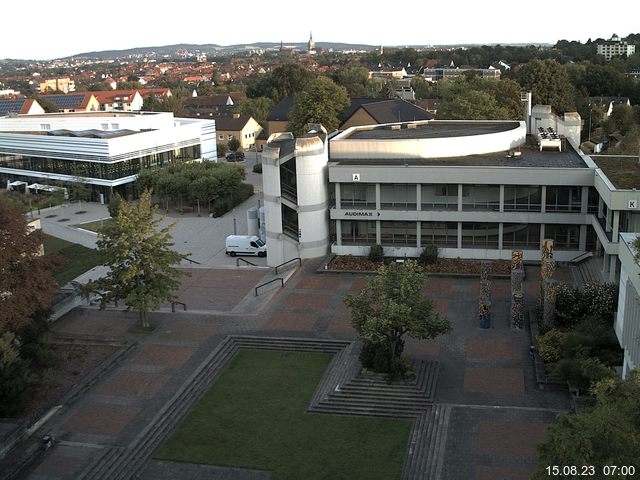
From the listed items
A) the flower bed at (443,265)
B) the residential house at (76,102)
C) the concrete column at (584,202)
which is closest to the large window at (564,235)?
the concrete column at (584,202)

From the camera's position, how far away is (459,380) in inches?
969

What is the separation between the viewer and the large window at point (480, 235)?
123ft

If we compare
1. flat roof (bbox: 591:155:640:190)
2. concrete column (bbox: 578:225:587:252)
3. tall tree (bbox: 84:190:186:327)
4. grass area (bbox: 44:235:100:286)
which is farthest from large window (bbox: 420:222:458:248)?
grass area (bbox: 44:235:100:286)

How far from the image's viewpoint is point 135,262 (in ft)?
94.1

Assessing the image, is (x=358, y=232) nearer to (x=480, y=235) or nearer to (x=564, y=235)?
(x=480, y=235)

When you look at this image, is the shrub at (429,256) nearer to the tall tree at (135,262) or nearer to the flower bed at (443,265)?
the flower bed at (443,265)

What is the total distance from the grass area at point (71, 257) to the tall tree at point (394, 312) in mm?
18065

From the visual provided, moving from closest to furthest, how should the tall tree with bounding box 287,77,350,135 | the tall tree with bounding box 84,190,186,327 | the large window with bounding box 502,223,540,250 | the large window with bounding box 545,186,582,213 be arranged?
the tall tree with bounding box 84,190,186,327 → the large window with bounding box 545,186,582,213 → the large window with bounding box 502,223,540,250 → the tall tree with bounding box 287,77,350,135

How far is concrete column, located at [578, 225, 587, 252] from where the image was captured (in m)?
36.1

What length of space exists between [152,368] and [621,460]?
60.8 ft

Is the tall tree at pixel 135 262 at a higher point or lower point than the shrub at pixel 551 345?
higher

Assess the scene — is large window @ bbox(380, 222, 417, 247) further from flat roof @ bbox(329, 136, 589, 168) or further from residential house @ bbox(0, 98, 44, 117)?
residential house @ bbox(0, 98, 44, 117)

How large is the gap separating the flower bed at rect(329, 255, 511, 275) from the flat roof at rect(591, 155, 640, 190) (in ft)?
21.4

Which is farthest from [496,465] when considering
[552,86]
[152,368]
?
[552,86]
